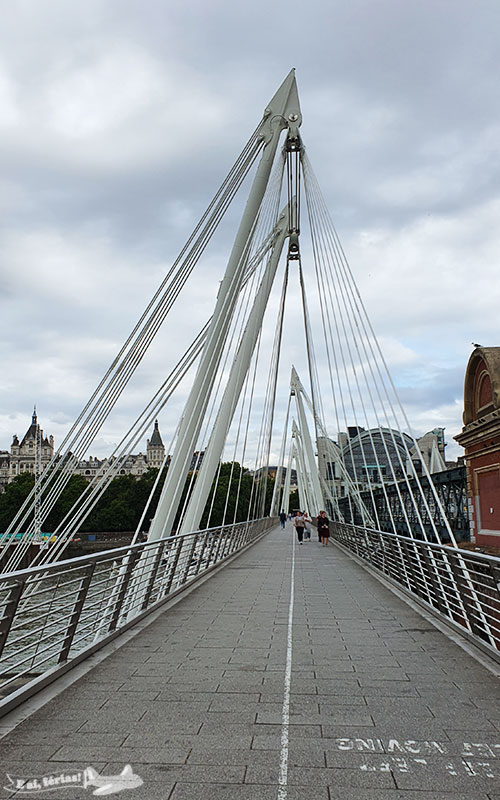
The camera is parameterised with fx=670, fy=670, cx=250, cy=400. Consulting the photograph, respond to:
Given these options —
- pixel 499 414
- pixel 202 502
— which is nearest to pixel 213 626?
pixel 202 502

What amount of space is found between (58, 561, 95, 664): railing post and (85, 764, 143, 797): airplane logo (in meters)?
2.32

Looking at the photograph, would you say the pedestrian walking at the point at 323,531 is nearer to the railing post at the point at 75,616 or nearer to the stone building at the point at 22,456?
the railing post at the point at 75,616

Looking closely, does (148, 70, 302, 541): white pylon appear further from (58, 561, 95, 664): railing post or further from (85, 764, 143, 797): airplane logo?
(85, 764, 143, 797): airplane logo

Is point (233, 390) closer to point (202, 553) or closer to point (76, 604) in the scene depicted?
point (202, 553)

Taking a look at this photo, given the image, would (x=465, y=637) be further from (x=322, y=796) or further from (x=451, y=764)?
(x=322, y=796)

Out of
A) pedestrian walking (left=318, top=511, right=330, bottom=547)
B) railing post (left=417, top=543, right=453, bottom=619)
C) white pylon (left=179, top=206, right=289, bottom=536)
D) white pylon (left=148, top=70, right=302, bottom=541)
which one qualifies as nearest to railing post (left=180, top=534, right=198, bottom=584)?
white pylon (left=148, top=70, right=302, bottom=541)

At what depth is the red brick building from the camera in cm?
1762

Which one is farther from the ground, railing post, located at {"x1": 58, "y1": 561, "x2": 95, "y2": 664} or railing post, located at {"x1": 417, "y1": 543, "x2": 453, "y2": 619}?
railing post, located at {"x1": 417, "y1": 543, "x2": 453, "y2": 619}

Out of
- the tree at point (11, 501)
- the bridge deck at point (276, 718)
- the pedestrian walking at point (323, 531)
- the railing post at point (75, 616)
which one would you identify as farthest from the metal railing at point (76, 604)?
the tree at point (11, 501)

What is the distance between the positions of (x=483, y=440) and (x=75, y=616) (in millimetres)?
14702

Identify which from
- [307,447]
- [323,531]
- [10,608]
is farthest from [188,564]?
[307,447]

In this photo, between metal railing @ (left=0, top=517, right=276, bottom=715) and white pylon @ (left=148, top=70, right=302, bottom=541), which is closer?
metal railing @ (left=0, top=517, right=276, bottom=715)

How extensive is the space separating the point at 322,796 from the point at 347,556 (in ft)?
57.0

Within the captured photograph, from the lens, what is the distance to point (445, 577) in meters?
7.90
